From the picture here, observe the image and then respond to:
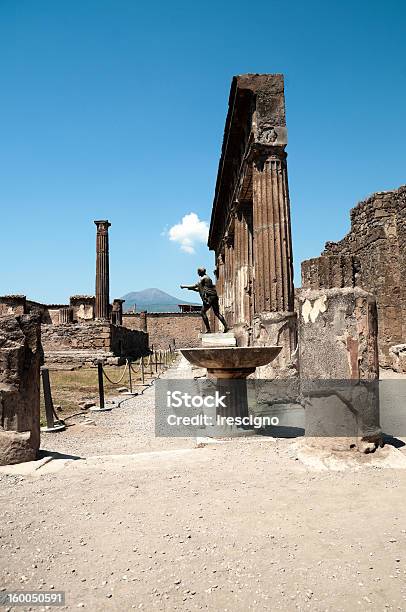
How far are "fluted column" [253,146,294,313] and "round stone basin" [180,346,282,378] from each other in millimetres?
2665

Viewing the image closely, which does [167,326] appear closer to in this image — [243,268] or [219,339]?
[243,268]

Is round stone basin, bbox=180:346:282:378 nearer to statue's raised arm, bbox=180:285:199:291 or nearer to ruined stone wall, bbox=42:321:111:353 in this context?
statue's raised arm, bbox=180:285:199:291

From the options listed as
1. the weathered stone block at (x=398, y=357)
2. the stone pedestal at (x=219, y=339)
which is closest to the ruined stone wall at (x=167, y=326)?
the weathered stone block at (x=398, y=357)

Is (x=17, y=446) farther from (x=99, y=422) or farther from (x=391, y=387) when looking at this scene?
(x=391, y=387)

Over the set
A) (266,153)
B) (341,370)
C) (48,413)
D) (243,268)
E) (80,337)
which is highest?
(266,153)

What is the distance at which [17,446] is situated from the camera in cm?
436

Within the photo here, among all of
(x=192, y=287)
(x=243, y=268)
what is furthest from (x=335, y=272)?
(x=243, y=268)

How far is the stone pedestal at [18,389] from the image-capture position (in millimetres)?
4340

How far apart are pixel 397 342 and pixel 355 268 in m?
10.7

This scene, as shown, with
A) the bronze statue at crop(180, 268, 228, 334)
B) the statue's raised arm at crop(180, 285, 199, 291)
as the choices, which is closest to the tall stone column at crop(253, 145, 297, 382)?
the bronze statue at crop(180, 268, 228, 334)

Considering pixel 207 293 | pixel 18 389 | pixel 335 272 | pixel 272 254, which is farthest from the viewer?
pixel 272 254

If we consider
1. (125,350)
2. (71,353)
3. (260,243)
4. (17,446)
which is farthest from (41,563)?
(125,350)

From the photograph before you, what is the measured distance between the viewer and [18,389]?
4.38 m

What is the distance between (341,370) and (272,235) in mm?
4606
